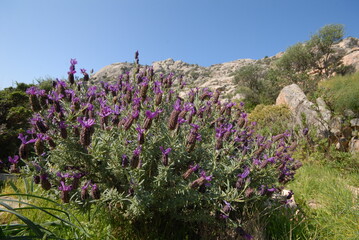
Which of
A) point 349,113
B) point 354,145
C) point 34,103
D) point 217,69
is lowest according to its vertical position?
point 354,145

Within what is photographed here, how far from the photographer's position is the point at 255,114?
8414 mm

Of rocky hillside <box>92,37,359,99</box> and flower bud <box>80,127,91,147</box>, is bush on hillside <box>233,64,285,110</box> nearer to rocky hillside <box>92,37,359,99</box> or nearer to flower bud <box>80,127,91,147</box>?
rocky hillside <box>92,37,359,99</box>

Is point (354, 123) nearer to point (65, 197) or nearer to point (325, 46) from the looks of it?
point (65, 197)

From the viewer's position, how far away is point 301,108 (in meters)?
7.32

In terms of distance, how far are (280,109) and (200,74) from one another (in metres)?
33.0

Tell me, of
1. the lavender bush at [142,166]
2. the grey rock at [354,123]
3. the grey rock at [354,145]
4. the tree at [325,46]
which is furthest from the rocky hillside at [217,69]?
the lavender bush at [142,166]

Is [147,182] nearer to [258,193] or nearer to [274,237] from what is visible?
[258,193]

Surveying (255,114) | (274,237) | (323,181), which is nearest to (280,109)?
(255,114)

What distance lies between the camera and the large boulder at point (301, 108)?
572 centimetres

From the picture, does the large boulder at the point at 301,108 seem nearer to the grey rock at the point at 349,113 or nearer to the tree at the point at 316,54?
the grey rock at the point at 349,113

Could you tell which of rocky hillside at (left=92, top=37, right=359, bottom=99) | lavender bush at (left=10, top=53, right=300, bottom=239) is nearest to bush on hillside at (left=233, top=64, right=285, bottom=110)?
rocky hillside at (left=92, top=37, right=359, bottom=99)

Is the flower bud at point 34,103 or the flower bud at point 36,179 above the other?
the flower bud at point 34,103

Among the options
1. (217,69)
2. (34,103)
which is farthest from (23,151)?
(217,69)

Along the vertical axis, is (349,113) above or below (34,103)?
below
